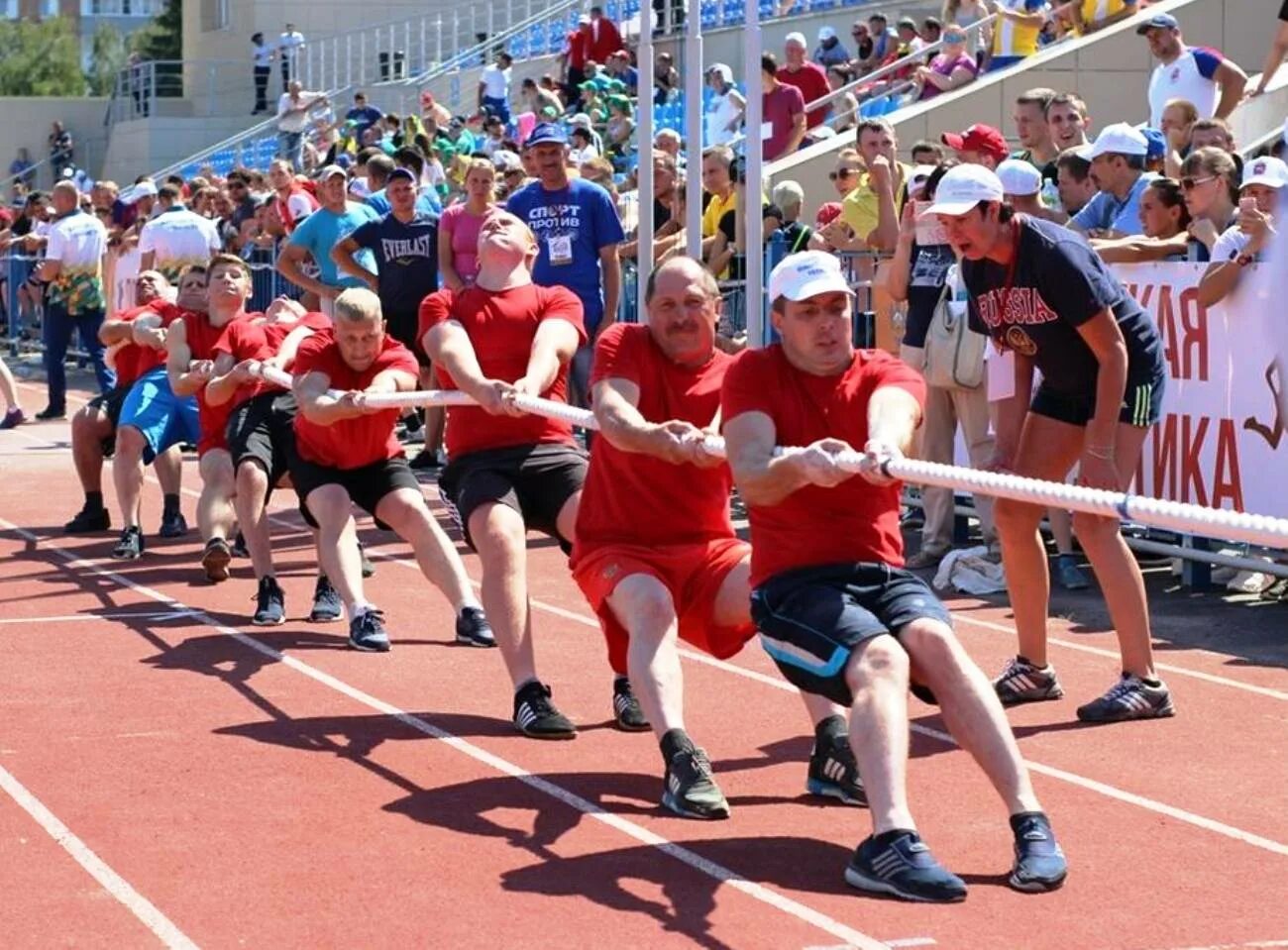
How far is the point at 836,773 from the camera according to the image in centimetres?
702

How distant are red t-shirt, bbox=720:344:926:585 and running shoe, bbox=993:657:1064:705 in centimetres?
205

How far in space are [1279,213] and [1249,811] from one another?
4783mm

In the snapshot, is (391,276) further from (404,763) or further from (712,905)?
(712,905)

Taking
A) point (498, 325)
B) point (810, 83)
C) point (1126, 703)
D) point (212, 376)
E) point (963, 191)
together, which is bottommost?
point (1126, 703)

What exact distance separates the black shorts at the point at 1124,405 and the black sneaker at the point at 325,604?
148 inches

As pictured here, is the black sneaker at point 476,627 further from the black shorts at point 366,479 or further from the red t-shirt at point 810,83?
the red t-shirt at point 810,83

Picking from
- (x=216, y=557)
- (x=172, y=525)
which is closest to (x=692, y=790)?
(x=216, y=557)

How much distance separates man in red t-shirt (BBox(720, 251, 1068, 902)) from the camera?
19.5 feet

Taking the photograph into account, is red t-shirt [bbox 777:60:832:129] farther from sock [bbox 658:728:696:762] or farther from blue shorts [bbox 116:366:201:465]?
sock [bbox 658:728:696:762]

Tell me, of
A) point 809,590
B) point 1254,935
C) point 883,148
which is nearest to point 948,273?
point 883,148

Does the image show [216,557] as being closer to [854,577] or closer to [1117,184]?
[1117,184]

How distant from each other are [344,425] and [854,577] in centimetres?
394

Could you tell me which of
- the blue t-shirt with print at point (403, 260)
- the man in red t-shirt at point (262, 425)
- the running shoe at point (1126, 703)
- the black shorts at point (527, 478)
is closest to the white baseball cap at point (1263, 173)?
the running shoe at point (1126, 703)

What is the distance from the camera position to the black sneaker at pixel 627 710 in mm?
8055
